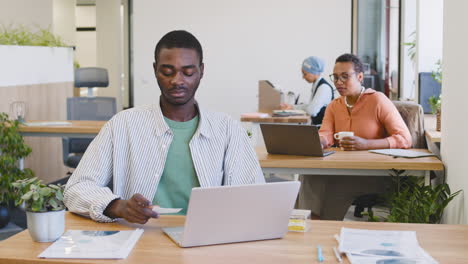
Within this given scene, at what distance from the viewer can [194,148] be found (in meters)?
2.46

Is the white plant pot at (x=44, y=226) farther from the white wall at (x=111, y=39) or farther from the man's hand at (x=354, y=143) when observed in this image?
the white wall at (x=111, y=39)

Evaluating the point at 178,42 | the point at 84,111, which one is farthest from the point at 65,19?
the point at 178,42

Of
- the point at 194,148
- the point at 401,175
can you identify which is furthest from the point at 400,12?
the point at 194,148

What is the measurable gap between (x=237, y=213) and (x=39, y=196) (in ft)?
1.90

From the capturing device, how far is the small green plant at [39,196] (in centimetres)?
206

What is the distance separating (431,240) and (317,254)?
0.38 metres

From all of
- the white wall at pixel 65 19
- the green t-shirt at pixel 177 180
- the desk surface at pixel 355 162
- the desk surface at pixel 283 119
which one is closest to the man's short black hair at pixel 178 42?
the green t-shirt at pixel 177 180

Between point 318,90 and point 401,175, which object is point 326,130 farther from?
point 318,90

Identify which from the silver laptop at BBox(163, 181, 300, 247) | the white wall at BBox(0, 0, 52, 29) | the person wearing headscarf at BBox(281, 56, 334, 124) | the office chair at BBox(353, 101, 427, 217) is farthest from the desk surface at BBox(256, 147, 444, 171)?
the white wall at BBox(0, 0, 52, 29)

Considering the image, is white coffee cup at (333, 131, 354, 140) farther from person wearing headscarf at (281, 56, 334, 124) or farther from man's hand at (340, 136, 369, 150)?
person wearing headscarf at (281, 56, 334, 124)

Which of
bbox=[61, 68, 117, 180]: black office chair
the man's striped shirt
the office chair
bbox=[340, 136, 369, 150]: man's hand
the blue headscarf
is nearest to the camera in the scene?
the man's striped shirt

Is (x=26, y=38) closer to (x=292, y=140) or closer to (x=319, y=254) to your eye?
(x=292, y=140)

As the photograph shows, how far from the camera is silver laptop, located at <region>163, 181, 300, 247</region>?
1.93 meters

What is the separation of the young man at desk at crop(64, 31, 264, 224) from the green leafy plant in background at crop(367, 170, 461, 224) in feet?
3.50
